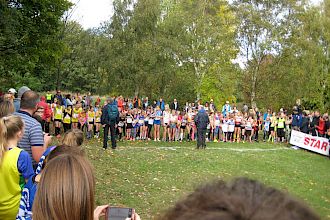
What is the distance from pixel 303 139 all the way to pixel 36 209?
21074 mm

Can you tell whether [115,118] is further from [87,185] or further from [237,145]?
[87,185]

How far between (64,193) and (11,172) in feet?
5.40

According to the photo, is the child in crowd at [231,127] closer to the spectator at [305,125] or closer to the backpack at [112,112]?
the spectator at [305,125]

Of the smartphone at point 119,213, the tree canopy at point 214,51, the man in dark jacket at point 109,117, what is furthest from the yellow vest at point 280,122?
the smartphone at point 119,213

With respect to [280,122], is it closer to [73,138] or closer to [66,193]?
[73,138]

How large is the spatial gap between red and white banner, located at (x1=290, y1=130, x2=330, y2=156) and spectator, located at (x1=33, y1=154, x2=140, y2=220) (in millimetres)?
19891

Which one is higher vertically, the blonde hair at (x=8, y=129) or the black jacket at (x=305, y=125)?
the blonde hair at (x=8, y=129)

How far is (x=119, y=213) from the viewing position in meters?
2.26

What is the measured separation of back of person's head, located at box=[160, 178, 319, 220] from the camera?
0.76 meters

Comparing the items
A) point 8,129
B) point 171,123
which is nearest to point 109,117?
point 171,123

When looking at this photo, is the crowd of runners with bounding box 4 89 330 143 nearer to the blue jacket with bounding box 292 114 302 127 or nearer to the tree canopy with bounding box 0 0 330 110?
the blue jacket with bounding box 292 114 302 127

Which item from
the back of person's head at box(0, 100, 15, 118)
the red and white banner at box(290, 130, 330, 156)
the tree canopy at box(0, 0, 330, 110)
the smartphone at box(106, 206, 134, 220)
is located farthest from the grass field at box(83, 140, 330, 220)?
the tree canopy at box(0, 0, 330, 110)

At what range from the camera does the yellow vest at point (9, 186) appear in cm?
354

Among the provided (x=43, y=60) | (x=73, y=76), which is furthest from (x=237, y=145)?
(x=73, y=76)
